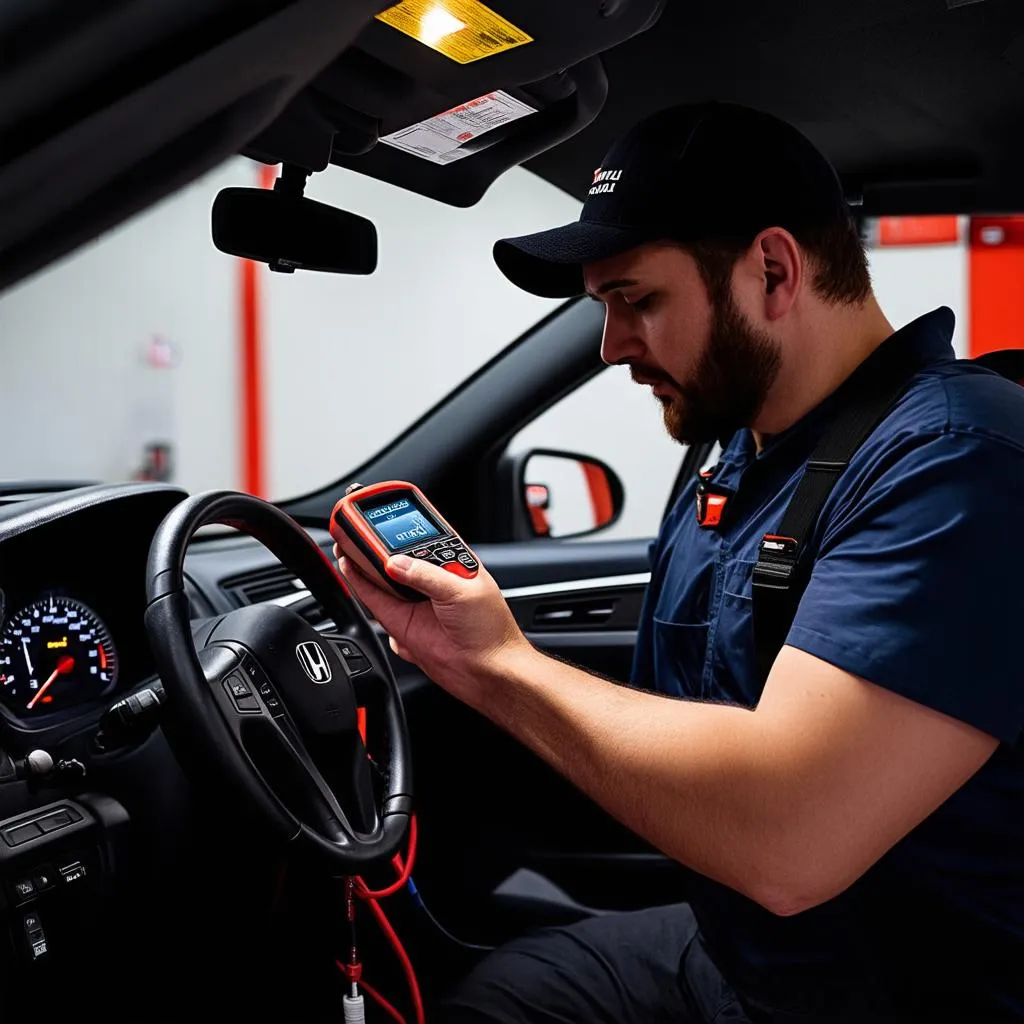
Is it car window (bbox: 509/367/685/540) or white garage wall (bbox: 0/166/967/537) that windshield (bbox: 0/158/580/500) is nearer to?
white garage wall (bbox: 0/166/967/537)

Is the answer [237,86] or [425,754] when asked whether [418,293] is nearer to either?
[425,754]

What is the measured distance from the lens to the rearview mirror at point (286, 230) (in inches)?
49.4

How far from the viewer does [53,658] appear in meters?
1.35

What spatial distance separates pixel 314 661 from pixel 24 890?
0.34 metres

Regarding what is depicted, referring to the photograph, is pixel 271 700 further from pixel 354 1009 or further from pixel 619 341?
pixel 619 341

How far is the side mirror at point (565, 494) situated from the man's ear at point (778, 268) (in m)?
1.02

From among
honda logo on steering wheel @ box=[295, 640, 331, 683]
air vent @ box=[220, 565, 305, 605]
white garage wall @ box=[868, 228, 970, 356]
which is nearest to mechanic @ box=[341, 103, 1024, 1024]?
honda logo on steering wheel @ box=[295, 640, 331, 683]

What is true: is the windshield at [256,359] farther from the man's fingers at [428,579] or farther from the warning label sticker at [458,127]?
the man's fingers at [428,579]

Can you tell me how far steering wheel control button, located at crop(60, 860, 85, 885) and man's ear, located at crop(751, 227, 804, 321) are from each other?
34.4 inches

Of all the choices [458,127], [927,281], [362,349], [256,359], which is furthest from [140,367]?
[458,127]

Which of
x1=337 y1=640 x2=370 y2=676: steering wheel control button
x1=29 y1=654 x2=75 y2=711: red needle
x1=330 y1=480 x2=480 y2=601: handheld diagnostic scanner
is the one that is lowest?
x1=29 y1=654 x2=75 y2=711: red needle

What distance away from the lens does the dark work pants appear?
131 centimetres

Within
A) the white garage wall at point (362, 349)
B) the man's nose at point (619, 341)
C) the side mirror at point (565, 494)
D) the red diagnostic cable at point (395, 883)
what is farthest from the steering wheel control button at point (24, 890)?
the white garage wall at point (362, 349)

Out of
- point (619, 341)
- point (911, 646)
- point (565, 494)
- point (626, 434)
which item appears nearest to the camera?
point (911, 646)
